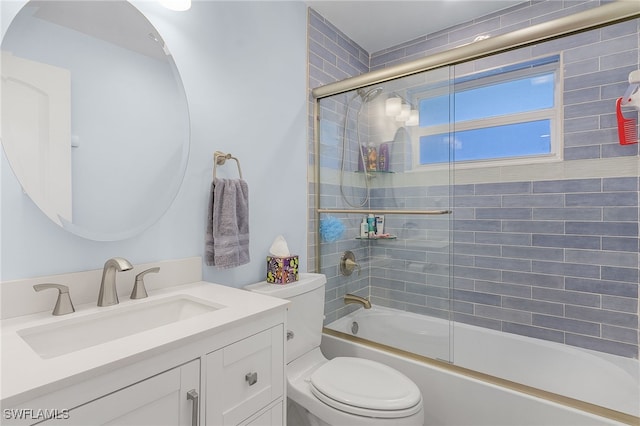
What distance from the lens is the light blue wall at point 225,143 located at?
0.99 metres

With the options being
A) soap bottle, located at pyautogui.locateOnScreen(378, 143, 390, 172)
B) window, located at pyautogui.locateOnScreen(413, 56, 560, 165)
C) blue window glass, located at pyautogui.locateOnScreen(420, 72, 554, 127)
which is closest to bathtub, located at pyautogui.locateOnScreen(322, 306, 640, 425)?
soap bottle, located at pyautogui.locateOnScreen(378, 143, 390, 172)

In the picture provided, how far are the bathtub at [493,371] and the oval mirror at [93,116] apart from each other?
54.4 inches

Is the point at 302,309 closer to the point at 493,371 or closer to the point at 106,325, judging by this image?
the point at 106,325

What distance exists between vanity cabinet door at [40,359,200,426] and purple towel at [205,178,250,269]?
1.95ft

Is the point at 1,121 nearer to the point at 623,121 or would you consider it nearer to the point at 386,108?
the point at 386,108

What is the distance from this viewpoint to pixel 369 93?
1.96 m

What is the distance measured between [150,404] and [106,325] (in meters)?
0.39

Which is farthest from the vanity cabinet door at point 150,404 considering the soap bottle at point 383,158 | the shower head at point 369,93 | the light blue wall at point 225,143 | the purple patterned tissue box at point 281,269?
the shower head at point 369,93

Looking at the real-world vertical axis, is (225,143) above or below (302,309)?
above

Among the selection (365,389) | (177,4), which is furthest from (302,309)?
(177,4)

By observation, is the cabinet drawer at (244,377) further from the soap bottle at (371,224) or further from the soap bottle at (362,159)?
the soap bottle at (362,159)

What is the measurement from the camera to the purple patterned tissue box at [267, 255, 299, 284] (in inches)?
63.7

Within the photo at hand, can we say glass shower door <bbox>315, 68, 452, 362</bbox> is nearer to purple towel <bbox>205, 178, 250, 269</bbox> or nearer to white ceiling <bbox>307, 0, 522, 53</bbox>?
white ceiling <bbox>307, 0, 522, 53</bbox>

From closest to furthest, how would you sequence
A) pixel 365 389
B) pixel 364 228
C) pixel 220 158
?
pixel 365 389 → pixel 220 158 → pixel 364 228
